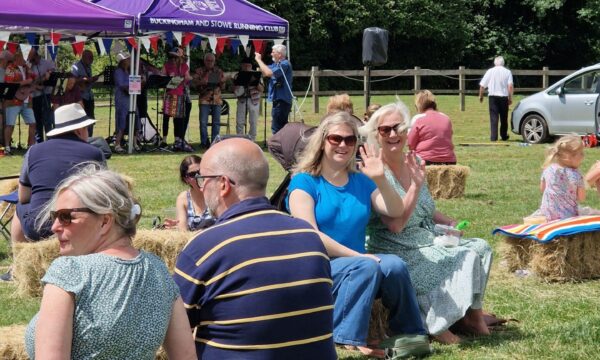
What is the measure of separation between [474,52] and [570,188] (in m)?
35.3

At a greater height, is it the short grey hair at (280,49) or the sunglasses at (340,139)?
the short grey hair at (280,49)

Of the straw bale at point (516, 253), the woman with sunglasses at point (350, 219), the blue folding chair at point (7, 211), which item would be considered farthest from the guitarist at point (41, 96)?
the woman with sunglasses at point (350, 219)

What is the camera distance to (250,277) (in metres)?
3.46

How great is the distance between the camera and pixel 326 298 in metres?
3.62

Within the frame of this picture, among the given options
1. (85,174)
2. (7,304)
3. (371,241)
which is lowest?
(7,304)

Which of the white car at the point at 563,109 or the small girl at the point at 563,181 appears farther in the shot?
the white car at the point at 563,109

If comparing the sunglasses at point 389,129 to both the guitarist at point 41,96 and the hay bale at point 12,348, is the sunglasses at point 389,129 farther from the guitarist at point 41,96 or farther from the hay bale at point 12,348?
the guitarist at point 41,96

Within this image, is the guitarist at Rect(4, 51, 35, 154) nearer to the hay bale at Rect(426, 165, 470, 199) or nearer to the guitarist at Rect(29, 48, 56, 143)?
the guitarist at Rect(29, 48, 56, 143)

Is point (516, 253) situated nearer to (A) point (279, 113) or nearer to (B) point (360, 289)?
(B) point (360, 289)

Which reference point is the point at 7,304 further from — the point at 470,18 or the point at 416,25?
the point at 470,18

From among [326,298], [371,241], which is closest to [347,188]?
[371,241]

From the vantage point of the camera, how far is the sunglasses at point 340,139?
544 cm

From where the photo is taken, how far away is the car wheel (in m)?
19.8

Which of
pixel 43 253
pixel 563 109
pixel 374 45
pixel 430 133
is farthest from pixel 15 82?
pixel 43 253
